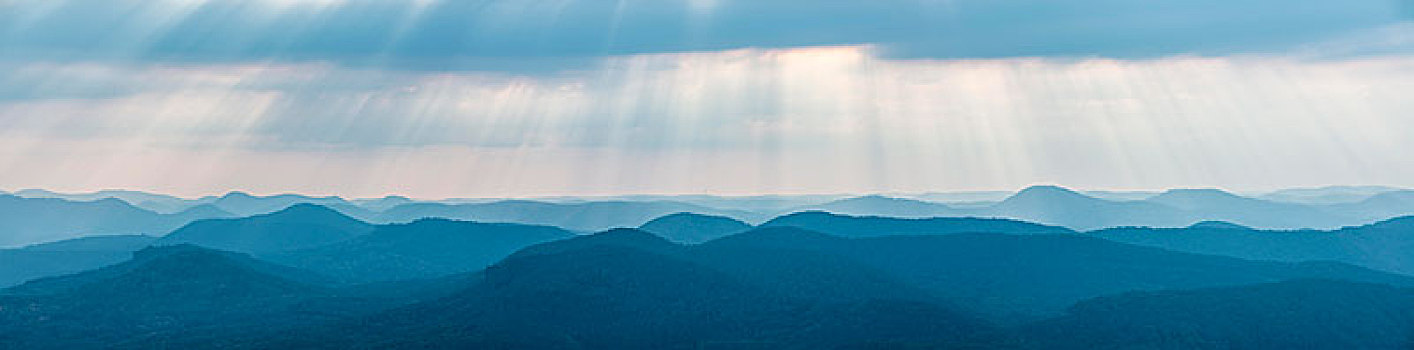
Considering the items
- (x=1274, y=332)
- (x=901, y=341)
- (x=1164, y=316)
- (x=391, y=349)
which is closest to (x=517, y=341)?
(x=391, y=349)

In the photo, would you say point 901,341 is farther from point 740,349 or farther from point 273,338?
point 273,338

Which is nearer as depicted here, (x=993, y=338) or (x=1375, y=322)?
(x=993, y=338)

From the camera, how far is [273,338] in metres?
196

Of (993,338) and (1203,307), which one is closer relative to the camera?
(993,338)

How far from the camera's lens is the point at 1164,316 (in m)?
193

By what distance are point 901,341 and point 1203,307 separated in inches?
2062

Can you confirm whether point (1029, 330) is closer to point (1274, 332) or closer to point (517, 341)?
point (1274, 332)

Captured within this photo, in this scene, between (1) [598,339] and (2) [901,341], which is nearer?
(2) [901,341]

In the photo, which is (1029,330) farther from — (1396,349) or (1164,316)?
(1396,349)

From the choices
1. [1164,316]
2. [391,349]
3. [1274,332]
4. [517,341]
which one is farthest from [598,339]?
[1274,332]

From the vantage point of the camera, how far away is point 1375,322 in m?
195

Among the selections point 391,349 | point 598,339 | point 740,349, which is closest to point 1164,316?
point 740,349

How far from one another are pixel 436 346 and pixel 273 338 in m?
29.5

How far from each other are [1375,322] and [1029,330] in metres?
55.0
